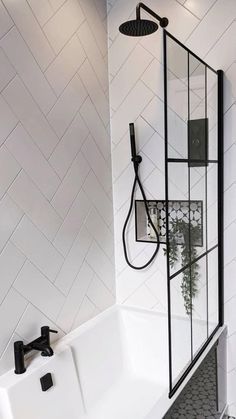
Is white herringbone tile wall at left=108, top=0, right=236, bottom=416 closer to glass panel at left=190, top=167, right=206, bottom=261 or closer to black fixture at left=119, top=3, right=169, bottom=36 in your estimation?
glass panel at left=190, top=167, right=206, bottom=261

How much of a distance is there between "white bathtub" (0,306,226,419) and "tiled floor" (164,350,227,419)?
0.10m

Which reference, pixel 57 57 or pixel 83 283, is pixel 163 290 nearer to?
pixel 83 283

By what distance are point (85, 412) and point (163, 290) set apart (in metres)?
0.88

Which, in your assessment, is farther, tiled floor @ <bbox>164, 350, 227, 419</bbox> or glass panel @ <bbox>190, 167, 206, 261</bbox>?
glass panel @ <bbox>190, 167, 206, 261</bbox>

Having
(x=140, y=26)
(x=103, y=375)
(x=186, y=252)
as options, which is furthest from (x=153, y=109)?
(x=103, y=375)

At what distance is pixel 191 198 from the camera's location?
1.93 metres

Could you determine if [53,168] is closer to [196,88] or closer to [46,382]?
[196,88]

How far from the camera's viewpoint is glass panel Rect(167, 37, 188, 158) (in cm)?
162

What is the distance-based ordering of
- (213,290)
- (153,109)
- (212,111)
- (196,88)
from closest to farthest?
(196,88)
(212,111)
(213,290)
(153,109)

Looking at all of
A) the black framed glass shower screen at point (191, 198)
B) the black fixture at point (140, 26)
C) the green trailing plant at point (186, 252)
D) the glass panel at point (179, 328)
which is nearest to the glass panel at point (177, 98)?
the black framed glass shower screen at point (191, 198)

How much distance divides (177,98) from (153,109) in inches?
30.8

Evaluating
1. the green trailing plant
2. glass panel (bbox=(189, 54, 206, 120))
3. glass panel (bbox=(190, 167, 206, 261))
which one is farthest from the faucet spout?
glass panel (bbox=(189, 54, 206, 120))

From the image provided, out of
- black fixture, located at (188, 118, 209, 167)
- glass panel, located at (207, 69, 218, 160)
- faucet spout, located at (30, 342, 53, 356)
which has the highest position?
glass panel, located at (207, 69, 218, 160)

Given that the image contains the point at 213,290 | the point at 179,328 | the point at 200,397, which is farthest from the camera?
the point at 213,290
